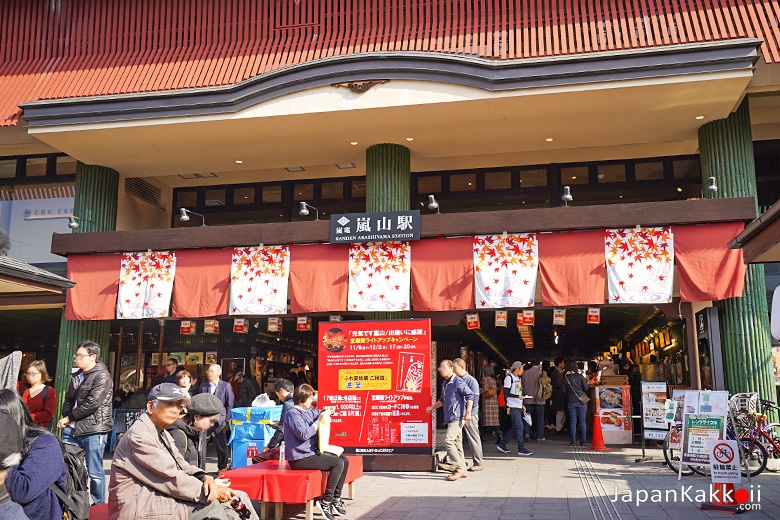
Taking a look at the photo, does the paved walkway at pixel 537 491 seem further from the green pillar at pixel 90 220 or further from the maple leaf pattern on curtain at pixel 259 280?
the green pillar at pixel 90 220

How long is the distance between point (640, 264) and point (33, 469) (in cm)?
1103

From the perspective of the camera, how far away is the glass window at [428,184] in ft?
57.6

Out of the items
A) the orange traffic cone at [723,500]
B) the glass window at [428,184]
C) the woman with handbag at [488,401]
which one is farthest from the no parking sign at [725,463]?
the glass window at [428,184]

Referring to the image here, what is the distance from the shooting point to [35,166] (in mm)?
17531

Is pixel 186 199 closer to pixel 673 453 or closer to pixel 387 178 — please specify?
pixel 387 178

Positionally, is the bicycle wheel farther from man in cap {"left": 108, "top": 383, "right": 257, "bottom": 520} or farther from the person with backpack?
the person with backpack

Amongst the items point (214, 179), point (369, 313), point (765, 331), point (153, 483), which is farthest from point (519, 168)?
point (153, 483)

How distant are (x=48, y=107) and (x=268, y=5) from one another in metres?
5.06

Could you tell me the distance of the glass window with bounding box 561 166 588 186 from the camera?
16938mm

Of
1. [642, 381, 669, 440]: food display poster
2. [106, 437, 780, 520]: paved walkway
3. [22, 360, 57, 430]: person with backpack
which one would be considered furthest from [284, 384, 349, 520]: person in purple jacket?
[642, 381, 669, 440]: food display poster

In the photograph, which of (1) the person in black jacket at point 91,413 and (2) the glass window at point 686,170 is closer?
(1) the person in black jacket at point 91,413

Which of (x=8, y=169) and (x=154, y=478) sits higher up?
(x=8, y=169)

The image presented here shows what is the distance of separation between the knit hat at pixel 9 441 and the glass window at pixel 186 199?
1547 cm

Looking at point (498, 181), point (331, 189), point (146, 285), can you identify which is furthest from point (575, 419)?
point (146, 285)
